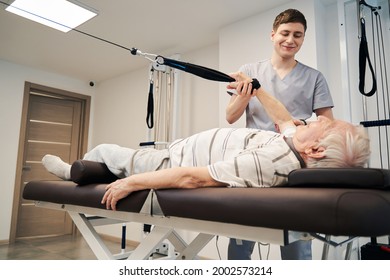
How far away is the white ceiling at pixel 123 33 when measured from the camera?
2641 millimetres

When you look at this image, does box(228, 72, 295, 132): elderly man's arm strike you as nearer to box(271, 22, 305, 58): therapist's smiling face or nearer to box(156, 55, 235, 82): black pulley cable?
box(156, 55, 235, 82): black pulley cable

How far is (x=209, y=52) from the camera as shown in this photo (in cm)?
333

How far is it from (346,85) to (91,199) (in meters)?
1.78

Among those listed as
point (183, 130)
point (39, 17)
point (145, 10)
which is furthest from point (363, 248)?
point (39, 17)

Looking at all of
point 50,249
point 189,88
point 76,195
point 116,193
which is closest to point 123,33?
point 189,88

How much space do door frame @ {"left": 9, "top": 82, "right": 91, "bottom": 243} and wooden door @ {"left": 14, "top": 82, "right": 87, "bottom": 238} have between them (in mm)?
13

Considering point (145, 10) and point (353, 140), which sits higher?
point (145, 10)

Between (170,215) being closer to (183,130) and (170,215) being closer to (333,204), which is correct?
(333,204)

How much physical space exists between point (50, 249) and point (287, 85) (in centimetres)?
322

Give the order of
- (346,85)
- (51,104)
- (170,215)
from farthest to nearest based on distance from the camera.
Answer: (51,104) → (346,85) → (170,215)

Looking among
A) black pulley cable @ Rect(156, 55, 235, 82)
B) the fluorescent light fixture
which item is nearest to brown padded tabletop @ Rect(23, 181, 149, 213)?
black pulley cable @ Rect(156, 55, 235, 82)

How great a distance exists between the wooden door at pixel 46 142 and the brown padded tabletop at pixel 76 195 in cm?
284

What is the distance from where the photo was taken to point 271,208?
0.76m

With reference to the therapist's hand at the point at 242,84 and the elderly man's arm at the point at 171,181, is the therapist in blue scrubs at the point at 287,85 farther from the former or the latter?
the elderly man's arm at the point at 171,181
